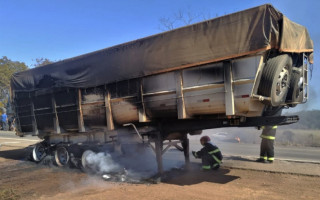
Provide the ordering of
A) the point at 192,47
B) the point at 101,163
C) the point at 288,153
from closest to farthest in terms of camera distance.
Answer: the point at 192,47 < the point at 101,163 < the point at 288,153

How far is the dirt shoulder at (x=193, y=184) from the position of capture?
5270mm

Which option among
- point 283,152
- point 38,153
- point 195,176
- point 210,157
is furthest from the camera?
point 283,152

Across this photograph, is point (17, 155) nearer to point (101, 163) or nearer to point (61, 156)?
point (61, 156)

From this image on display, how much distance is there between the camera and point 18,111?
385 inches

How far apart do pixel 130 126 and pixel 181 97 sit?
2.02 metres

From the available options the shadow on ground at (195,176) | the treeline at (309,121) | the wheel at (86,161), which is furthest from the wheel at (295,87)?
the treeline at (309,121)

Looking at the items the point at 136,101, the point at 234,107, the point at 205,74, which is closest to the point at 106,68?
the point at 136,101

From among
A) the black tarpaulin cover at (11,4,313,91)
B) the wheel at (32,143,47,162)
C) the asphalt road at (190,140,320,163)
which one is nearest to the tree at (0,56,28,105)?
the wheel at (32,143,47,162)

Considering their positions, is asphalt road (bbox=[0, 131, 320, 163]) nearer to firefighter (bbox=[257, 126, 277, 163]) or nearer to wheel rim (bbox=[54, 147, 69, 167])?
firefighter (bbox=[257, 126, 277, 163])

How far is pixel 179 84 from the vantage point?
18.5ft

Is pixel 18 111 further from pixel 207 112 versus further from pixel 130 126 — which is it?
pixel 207 112

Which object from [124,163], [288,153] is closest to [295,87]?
[124,163]

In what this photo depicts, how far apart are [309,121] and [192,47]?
29.9 metres

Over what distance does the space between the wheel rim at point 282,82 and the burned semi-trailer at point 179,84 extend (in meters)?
0.02
